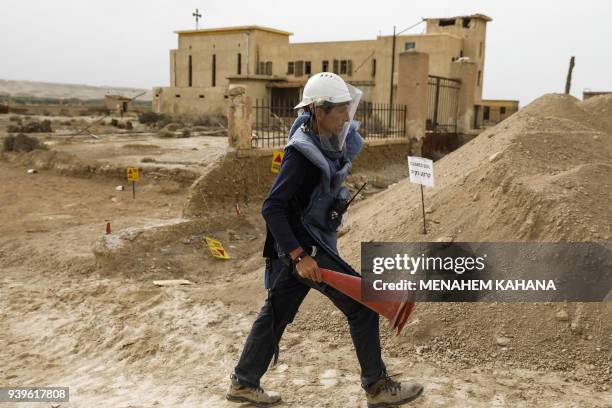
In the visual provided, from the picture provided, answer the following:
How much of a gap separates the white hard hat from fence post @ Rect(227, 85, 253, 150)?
16.5 ft

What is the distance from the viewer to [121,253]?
6.03 meters

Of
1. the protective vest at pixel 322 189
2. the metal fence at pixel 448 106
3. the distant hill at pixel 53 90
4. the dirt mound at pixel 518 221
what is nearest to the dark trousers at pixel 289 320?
the protective vest at pixel 322 189

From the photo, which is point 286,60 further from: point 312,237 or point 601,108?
point 312,237

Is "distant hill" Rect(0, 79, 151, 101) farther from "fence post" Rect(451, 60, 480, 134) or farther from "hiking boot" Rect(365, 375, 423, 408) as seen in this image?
"hiking boot" Rect(365, 375, 423, 408)

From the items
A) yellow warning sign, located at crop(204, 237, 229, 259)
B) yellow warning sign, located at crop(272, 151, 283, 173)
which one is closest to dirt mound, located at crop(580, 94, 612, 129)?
yellow warning sign, located at crop(272, 151, 283, 173)

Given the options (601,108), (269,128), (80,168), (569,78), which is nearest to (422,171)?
(601,108)

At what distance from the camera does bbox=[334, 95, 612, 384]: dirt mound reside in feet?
11.7

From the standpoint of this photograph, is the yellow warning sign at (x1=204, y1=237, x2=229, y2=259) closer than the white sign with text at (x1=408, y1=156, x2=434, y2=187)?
No

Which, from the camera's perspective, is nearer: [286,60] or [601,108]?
[601,108]

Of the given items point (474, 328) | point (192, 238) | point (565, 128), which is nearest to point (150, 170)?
point (192, 238)

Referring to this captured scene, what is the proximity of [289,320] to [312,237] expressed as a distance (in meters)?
0.47

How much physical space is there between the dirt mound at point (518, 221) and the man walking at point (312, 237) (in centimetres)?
95

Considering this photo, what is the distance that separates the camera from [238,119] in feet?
25.6

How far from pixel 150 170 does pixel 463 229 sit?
30.3 ft
